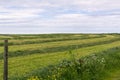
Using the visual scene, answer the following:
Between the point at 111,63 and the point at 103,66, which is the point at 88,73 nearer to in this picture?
the point at 103,66

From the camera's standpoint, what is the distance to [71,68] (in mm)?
14469

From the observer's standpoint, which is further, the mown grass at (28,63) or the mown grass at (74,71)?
the mown grass at (28,63)

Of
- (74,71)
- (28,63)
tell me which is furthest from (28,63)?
(74,71)

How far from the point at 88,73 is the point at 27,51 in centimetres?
2129

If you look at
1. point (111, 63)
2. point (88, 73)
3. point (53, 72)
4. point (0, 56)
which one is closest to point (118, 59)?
point (111, 63)

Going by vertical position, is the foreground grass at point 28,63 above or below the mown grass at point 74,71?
below

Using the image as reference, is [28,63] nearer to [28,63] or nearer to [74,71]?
[28,63]

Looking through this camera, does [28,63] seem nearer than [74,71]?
No

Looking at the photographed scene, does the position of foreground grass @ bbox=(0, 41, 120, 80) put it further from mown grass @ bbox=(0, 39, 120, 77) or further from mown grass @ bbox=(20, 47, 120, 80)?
mown grass @ bbox=(20, 47, 120, 80)

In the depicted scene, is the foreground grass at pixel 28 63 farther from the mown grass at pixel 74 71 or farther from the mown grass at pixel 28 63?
the mown grass at pixel 74 71

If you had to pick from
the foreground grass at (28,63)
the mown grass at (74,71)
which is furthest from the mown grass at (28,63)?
the mown grass at (74,71)

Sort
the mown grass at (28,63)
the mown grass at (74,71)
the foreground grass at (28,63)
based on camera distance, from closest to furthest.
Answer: the mown grass at (74,71), the foreground grass at (28,63), the mown grass at (28,63)

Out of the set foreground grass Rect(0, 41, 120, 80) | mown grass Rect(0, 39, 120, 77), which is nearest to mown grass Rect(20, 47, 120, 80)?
foreground grass Rect(0, 41, 120, 80)

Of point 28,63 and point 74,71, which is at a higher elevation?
point 74,71
